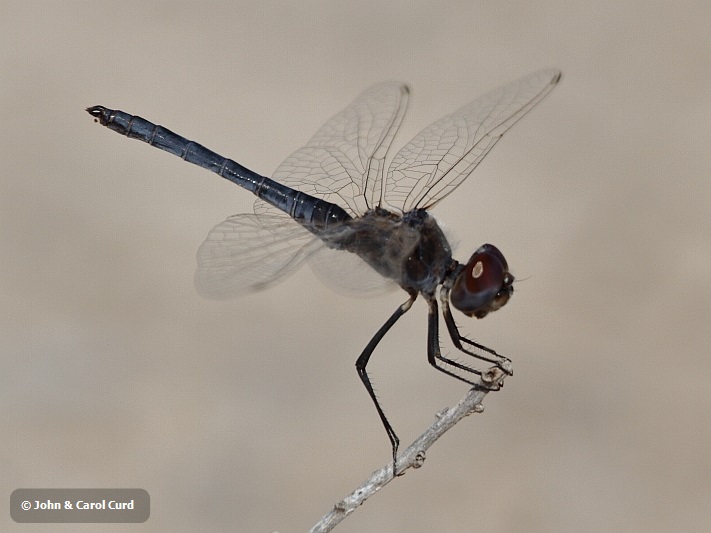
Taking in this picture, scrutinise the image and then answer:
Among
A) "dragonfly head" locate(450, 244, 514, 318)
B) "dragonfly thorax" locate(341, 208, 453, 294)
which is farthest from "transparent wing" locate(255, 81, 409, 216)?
"dragonfly head" locate(450, 244, 514, 318)

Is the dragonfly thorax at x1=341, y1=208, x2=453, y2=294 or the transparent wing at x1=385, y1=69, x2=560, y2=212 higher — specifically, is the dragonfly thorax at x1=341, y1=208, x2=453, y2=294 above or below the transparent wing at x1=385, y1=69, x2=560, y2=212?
below

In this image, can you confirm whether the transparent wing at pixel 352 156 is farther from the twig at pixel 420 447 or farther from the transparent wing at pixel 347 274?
the twig at pixel 420 447

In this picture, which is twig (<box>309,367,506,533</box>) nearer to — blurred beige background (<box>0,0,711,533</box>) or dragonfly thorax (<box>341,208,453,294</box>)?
dragonfly thorax (<box>341,208,453,294</box>)

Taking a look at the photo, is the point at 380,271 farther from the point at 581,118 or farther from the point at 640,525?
the point at 581,118

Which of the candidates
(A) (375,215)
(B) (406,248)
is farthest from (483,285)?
(A) (375,215)

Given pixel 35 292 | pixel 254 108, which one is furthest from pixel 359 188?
pixel 254 108

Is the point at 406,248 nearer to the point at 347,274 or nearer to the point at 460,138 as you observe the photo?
the point at 347,274

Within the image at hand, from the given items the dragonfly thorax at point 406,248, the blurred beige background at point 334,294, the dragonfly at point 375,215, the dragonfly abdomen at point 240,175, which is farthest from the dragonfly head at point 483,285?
the blurred beige background at point 334,294

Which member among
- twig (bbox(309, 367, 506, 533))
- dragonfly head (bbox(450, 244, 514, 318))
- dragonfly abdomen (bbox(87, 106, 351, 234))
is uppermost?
dragonfly abdomen (bbox(87, 106, 351, 234))
